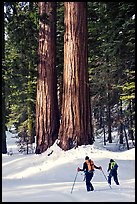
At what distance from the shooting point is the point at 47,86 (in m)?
13.8

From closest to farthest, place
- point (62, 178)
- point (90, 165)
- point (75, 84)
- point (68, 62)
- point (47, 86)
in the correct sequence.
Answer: point (90, 165), point (62, 178), point (75, 84), point (68, 62), point (47, 86)

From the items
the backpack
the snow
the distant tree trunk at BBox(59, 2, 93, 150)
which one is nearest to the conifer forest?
the distant tree trunk at BBox(59, 2, 93, 150)

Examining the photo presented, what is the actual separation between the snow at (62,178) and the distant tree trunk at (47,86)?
725 millimetres

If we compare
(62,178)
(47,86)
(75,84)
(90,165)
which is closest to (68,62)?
(75,84)

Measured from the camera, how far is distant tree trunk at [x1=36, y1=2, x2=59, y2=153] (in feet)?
44.5

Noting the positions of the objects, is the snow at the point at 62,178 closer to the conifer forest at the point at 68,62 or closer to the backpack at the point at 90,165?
the backpack at the point at 90,165

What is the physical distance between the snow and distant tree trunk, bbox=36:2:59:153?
2.38 feet

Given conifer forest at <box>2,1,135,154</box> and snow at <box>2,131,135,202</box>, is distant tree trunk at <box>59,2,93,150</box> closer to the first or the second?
conifer forest at <box>2,1,135,154</box>

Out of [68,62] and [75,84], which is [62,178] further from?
[68,62]

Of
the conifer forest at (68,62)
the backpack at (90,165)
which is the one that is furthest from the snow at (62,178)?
the conifer forest at (68,62)

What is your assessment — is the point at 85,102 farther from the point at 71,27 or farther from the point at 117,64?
the point at 117,64

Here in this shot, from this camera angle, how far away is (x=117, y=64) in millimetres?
16047

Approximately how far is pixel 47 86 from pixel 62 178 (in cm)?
450

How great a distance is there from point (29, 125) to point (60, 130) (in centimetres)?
985
